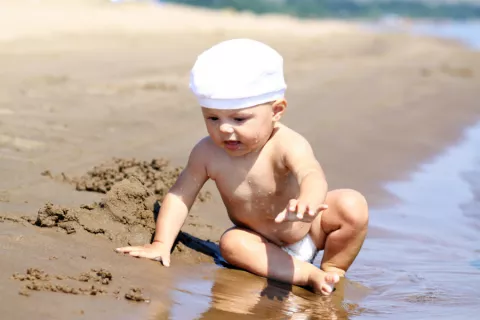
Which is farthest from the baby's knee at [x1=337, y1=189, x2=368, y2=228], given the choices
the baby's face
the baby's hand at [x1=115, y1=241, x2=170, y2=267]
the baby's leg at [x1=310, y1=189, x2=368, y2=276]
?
the baby's hand at [x1=115, y1=241, x2=170, y2=267]

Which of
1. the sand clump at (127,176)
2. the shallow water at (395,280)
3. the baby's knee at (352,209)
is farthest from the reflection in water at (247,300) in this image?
the sand clump at (127,176)

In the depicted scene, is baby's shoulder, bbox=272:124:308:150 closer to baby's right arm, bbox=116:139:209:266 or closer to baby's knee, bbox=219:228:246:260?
baby's right arm, bbox=116:139:209:266

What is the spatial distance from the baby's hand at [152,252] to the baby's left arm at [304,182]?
572mm

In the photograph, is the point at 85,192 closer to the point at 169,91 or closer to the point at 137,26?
the point at 169,91

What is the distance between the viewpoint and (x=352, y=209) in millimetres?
3518

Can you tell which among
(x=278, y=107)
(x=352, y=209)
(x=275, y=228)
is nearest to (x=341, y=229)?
(x=352, y=209)

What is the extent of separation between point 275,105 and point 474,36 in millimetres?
19866

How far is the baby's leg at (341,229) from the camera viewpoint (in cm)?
353

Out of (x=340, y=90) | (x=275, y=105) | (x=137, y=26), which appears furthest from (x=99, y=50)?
(x=275, y=105)

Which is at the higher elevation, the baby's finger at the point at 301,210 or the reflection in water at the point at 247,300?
the baby's finger at the point at 301,210

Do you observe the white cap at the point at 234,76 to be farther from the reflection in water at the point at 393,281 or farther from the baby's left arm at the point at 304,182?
the reflection in water at the point at 393,281

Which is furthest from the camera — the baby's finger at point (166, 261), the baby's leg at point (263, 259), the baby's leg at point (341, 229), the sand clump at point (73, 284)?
the baby's leg at point (341, 229)

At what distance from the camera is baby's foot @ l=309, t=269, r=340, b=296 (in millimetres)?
3219

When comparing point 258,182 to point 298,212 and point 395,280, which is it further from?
point 395,280
